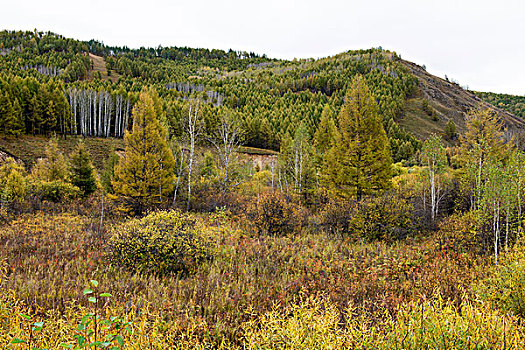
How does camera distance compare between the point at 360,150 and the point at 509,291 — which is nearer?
the point at 509,291

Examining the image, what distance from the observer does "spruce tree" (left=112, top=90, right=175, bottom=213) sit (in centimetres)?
1767

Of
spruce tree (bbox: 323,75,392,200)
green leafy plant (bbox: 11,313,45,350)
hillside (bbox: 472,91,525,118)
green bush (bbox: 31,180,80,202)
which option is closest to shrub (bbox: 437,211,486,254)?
spruce tree (bbox: 323,75,392,200)

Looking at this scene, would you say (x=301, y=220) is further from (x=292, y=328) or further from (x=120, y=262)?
(x=292, y=328)

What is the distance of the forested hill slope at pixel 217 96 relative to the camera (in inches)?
1897

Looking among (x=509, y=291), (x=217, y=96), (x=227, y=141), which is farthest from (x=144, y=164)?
(x=217, y=96)

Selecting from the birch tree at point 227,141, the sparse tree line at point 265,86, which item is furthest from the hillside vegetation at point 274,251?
the sparse tree line at point 265,86

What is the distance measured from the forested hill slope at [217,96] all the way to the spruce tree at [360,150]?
23.0 ft

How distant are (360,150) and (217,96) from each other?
80.5m

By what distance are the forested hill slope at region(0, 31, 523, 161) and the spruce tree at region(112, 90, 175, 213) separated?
3479 millimetres

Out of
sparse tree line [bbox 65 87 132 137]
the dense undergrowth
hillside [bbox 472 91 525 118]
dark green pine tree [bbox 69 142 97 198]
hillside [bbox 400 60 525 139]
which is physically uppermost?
hillside [bbox 472 91 525 118]

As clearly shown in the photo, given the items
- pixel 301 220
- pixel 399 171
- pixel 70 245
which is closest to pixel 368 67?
pixel 399 171

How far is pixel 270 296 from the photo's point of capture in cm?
565

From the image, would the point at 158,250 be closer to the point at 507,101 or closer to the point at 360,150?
the point at 360,150

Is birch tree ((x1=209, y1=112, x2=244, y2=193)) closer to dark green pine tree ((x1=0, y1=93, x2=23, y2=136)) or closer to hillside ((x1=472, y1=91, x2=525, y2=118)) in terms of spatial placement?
dark green pine tree ((x1=0, y1=93, x2=23, y2=136))
